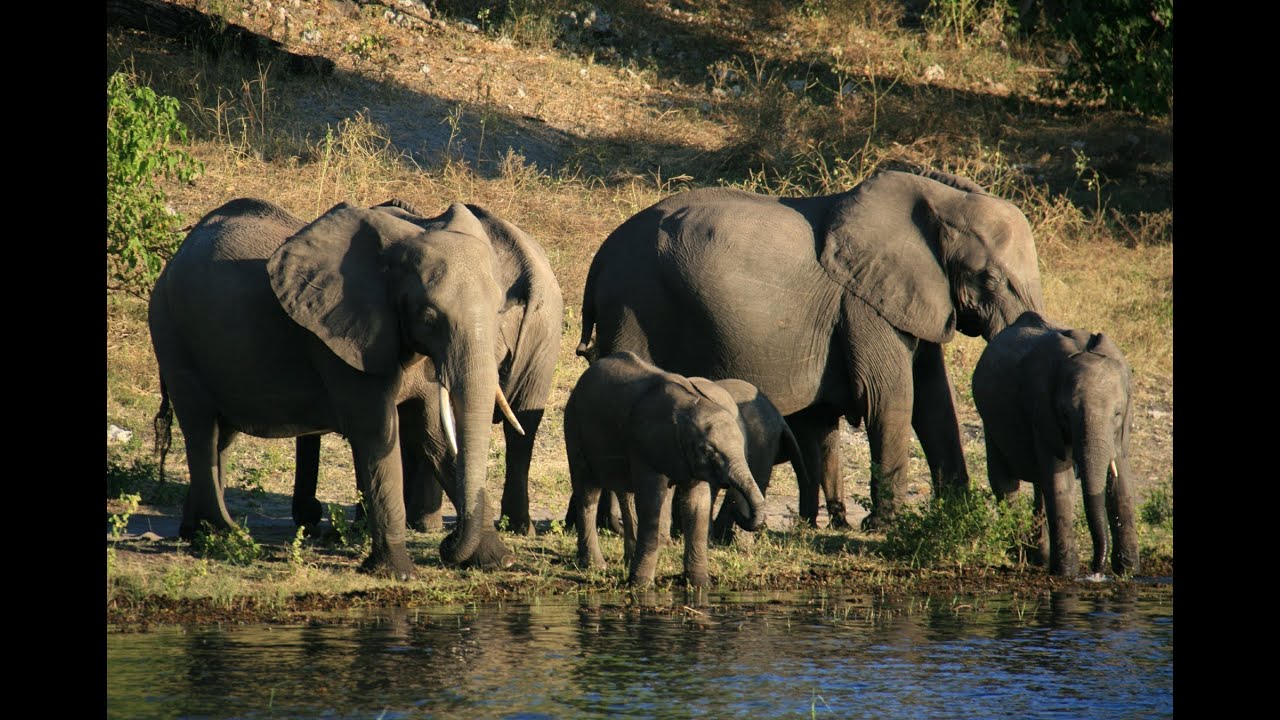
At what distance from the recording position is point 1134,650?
8.09 metres

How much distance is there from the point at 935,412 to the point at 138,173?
7021 mm

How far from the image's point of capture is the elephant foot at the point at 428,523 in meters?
10.8

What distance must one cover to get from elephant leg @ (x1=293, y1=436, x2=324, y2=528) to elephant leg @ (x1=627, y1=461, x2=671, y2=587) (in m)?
2.70

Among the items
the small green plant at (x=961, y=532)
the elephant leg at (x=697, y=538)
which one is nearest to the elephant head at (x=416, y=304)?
the elephant leg at (x=697, y=538)

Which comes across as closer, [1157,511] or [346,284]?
[346,284]

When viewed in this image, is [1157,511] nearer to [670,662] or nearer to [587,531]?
[587,531]

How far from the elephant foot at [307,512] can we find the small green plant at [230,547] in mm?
1095

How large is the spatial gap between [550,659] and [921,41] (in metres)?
20.3

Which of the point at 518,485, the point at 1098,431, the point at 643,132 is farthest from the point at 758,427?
the point at 643,132

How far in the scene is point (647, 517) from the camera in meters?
9.19

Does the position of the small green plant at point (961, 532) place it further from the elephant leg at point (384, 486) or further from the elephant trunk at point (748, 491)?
the elephant leg at point (384, 486)

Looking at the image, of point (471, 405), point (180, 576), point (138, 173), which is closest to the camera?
point (471, 405)

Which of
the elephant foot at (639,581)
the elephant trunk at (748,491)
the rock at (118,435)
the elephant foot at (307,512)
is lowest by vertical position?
the elephant foot at (639,581)

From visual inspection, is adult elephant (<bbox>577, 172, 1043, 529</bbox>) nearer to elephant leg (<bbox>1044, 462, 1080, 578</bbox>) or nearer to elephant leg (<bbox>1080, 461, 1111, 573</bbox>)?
elephant leg (<bbox>1044, 462, 1080, 578</bbox>)
